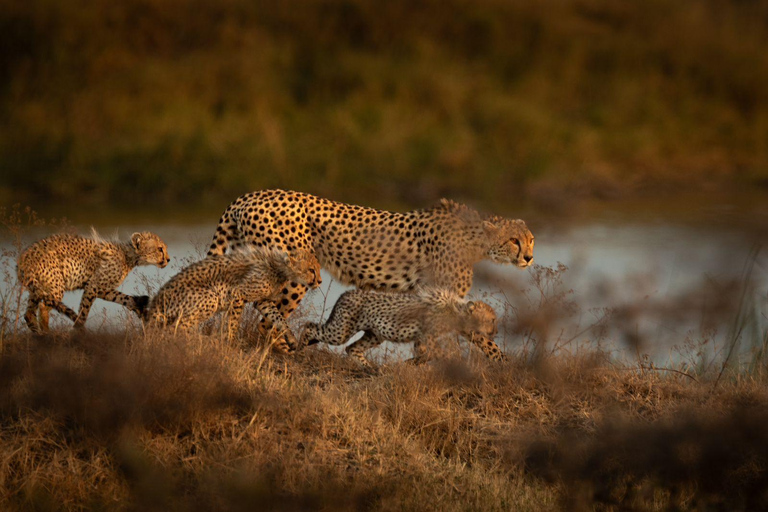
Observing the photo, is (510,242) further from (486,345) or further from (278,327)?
(278,327)

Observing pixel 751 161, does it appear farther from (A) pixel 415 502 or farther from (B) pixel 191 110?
(A) pixel 415 502

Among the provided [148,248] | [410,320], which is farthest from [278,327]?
[148,248]

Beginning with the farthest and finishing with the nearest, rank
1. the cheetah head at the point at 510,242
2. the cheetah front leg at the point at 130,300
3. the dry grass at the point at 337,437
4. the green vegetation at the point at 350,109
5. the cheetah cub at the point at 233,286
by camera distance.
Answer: the green vegetation at the point at 350,109, the cheetah head at the point at 510,242, the cheetah front leg at the point at 130,300, the cheetah cub at the point at 233,286, the dry grass at the point at 337,437

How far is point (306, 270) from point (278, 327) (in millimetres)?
359

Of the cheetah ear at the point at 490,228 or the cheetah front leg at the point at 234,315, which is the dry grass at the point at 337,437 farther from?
the cheetah ear at the point at 490,228

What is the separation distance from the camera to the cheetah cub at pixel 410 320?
17.7 feet

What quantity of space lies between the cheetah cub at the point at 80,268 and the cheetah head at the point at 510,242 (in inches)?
77.1

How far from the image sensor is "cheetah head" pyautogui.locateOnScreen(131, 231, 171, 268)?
19.2 ft

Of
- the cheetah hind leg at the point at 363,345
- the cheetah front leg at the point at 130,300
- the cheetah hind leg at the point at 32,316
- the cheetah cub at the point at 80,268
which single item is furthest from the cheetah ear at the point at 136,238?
the cheetah hind leg at the point at 363,345

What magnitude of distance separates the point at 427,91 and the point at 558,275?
8893 mm

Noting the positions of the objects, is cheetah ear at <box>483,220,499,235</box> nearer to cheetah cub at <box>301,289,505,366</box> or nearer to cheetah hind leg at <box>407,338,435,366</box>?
cheetah cub at <box>301,289,505,366</box>

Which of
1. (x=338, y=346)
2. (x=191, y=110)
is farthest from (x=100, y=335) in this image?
(x=191, y=110)

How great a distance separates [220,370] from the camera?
4539 mm

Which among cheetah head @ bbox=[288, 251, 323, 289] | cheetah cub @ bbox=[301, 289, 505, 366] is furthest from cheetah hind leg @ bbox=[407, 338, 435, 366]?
cheetah head @ bbox=[288, 251, 323, 289]
